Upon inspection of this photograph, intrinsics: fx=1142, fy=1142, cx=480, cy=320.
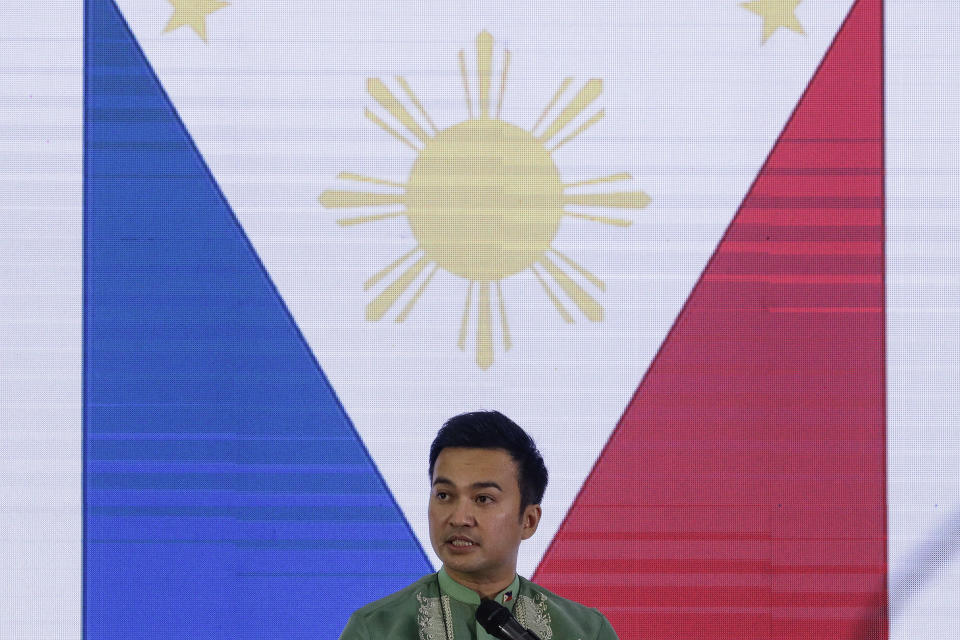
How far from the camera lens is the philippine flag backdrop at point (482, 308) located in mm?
2346

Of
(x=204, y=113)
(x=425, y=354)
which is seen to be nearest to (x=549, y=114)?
(x=425, y=354)

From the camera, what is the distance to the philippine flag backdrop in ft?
7.70

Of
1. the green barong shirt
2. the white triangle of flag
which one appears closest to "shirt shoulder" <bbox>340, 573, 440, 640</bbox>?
the green barong shirt

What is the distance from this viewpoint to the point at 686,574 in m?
2.36

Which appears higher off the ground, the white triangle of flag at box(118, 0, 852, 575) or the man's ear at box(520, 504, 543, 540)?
the white triangle of flag at box(118, 0, 852, 575)

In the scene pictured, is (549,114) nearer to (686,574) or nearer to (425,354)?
(425,354)

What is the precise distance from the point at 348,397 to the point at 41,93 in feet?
2.97

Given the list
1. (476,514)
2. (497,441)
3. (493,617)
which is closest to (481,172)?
(497,441)

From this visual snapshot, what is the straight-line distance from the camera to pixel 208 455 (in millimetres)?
2348

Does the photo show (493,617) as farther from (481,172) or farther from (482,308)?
(481,172)

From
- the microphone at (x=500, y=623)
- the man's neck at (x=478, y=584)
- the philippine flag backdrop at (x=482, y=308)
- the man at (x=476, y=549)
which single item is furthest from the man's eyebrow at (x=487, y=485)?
the philippine flag backdrop at (x=482, y=308)

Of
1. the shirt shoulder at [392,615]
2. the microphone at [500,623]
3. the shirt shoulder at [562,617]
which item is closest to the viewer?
the microphone at [500,623]

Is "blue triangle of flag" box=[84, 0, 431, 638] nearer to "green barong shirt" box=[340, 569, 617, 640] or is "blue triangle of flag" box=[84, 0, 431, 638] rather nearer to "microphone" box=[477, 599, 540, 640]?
"green barong shirt" box=[340, 569, 617, 640]

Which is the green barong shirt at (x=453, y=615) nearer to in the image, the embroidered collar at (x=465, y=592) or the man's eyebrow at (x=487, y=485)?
the embroidered collar at (x=465, y=592)
